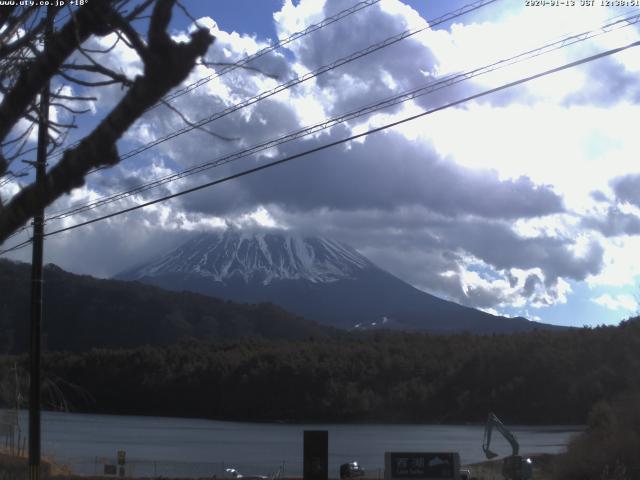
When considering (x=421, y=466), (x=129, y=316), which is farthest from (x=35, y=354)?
(x=129, y=316)

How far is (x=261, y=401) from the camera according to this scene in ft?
298

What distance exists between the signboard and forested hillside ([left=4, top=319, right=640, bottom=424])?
50600 millimetres

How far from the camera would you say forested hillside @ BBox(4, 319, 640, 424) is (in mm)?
74812

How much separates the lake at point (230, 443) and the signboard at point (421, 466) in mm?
15522

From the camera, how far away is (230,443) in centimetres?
6038

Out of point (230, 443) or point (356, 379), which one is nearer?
point (230, 443)

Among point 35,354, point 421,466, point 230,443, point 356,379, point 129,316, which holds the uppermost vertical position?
point 129,316

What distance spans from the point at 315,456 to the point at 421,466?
3853 mm

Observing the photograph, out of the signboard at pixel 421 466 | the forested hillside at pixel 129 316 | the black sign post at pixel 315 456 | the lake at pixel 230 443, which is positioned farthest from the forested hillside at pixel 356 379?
the black sign post at pixel 315 456

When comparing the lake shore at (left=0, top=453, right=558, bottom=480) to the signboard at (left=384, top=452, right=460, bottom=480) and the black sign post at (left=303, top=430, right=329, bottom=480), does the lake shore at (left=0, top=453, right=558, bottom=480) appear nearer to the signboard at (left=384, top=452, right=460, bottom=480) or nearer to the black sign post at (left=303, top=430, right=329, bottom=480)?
the black sign post at (left=303, top=430, right=329, bottom=480)

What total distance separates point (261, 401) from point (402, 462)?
2748 inches

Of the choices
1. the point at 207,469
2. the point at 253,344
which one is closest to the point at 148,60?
the point at 207,469

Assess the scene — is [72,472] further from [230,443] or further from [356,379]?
[356,379]

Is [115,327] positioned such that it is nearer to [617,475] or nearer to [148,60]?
[617,475]
